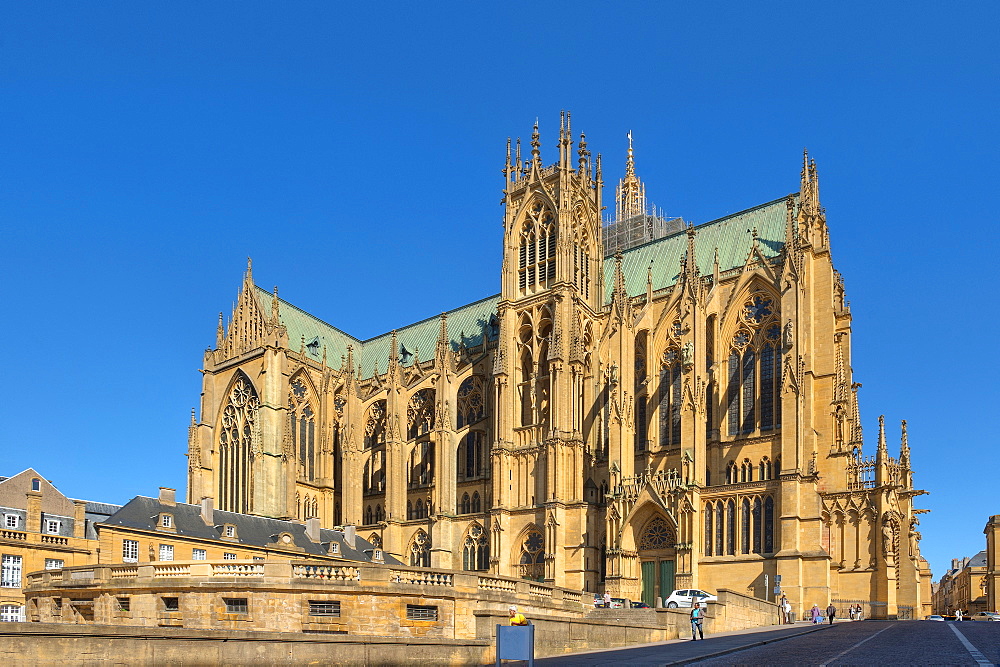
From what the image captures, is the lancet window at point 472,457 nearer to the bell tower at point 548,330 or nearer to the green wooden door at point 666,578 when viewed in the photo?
the bell tower at point 548,330

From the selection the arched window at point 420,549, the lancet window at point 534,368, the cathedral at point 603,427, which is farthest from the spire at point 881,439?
the arched window at point 420,549

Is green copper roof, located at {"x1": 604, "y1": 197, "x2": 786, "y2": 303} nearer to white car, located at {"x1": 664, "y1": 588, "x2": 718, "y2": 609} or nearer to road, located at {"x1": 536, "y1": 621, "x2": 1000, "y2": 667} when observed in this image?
white car, located at {"x1": 664, "y1": 588, "x2": 718, "y2": 609}

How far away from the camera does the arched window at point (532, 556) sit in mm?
54438

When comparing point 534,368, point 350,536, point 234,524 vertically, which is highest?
point 534,368

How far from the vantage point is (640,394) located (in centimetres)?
5697

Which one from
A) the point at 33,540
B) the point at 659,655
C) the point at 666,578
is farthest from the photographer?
the point at 666,578

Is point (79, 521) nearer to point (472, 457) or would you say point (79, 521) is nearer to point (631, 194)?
point (472, 457)

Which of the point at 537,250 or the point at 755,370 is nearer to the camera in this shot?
the point at 755,370

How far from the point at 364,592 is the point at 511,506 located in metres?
26.0

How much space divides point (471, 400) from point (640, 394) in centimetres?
1298

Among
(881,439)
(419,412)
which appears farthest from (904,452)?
(419,412)

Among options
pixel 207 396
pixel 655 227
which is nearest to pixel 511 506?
pixel 207 396

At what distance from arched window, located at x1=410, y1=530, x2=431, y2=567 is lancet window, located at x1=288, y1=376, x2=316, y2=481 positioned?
404 inches

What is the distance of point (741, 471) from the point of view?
168 feet
